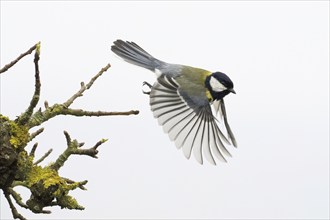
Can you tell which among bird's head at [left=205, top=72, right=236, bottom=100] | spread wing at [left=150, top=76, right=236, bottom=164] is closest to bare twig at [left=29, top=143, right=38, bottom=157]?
spread wing at [left=150, top=76, right=236, bottom=164]

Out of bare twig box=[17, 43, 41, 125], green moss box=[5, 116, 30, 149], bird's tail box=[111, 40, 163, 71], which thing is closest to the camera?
A: bare twig box=[17, 43, 41, 125]

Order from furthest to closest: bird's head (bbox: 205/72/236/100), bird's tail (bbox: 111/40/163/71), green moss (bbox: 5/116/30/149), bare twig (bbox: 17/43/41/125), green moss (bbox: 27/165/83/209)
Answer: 1. bird's tail (bbox: 111/40/163/71)
2. bird's head (bbox: 205/72/236/100)
3. green moss (bbox: 27/165/83/209)
4. green moss (bbox: 5/116/30/149)
5. bare twig (bbox: 17/43/41/125)

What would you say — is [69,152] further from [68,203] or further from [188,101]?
[188,101]

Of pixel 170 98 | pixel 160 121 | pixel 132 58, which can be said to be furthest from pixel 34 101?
pixel 132 58

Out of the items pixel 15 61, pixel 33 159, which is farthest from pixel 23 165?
pixel 15 61

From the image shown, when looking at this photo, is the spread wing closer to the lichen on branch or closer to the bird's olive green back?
the bird's olive green back

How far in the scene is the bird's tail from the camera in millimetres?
6170

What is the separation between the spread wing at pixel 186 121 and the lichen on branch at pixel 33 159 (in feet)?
3.31

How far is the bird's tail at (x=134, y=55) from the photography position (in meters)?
6.17

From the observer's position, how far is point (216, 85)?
5.65 metres

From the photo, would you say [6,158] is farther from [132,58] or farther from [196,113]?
[132,58]

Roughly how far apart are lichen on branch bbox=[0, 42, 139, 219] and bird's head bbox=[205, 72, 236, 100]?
76.0 inches

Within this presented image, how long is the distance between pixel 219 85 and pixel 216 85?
1.4 inches

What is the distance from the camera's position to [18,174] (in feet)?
12.1
